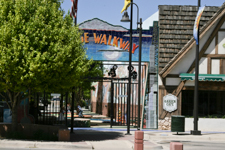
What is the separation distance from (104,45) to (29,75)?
9.52 meters

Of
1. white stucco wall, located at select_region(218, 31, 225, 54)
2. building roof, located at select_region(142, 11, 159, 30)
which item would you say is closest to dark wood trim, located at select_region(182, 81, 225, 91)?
white stucco wall, located at select_region(218, 31, 225, 54)

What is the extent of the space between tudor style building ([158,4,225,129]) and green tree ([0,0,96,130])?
8322 millimetres

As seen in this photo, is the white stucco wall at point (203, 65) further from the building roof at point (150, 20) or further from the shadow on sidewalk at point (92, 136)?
the building roof at point (150, 20)

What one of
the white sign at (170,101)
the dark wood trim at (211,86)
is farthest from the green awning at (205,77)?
the white sign at (170,101)

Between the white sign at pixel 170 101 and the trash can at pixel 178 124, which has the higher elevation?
the white sign at pixel 170 101

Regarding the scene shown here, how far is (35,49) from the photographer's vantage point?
15.0 m

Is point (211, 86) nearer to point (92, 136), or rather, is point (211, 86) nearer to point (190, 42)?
point (190, 42)

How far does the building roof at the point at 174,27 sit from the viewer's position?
23094 millimetres

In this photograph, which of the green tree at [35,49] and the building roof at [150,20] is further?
the building roof at [150,20]

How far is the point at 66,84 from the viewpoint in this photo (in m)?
16.1

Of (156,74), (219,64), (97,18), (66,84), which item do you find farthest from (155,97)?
(66,84)

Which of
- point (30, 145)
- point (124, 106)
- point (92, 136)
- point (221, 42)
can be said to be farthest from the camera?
point (124, 106)

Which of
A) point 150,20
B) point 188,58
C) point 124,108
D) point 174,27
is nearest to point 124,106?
point 124,108

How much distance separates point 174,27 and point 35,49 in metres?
11.1
